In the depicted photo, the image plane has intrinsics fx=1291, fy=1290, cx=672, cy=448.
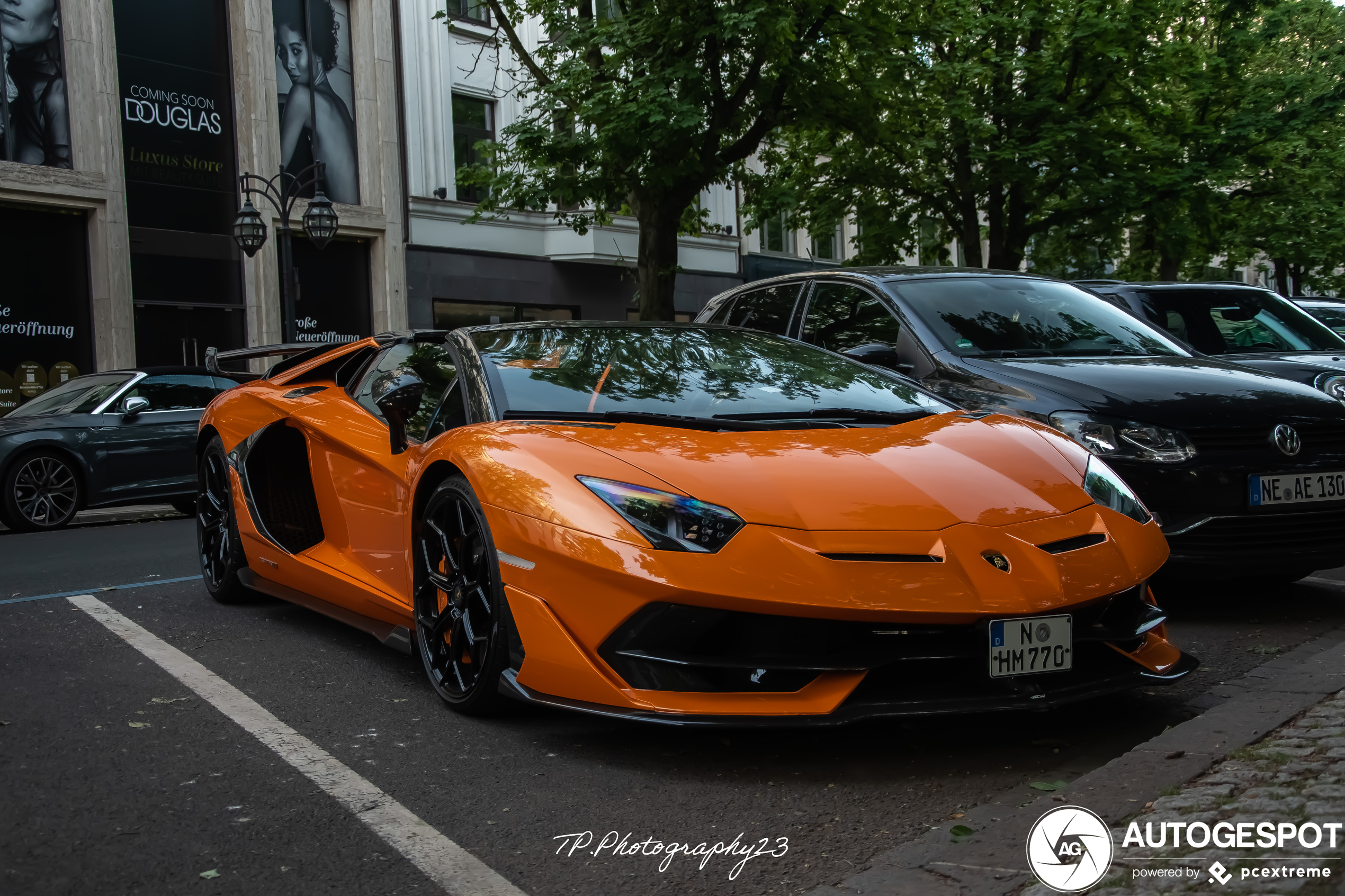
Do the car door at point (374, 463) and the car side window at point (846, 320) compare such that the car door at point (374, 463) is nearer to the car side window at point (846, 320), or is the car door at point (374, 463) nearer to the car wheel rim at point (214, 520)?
the car wheel rim at point (214, 520)

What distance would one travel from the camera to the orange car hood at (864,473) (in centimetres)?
346

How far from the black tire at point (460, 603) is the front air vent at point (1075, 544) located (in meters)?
1.54

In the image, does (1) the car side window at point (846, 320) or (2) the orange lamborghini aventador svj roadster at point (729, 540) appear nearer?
(2) the orange lamborghini aventador svj roadster at point (729, 540)

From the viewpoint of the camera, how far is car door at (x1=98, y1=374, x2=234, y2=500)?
1220 cm

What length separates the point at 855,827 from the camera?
304cm

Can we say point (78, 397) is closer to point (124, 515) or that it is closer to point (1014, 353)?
point (124, 515)

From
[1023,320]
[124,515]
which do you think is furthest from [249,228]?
[1023,320]

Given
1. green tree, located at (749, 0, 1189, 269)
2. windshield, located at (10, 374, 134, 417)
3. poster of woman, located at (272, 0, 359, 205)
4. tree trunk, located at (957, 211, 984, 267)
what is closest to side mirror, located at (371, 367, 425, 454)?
windshield, located at (10, 374, 134, 417)

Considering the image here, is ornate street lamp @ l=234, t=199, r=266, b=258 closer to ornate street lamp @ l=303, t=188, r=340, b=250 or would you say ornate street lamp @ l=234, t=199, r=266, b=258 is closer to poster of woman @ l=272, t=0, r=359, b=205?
ornate street lamp @ l=303, t=188, r=340, b=250

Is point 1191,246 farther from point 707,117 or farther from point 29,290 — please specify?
point 29,290

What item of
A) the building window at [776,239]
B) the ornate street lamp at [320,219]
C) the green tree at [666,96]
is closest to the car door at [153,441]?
the ornate street lamp at [320,219]

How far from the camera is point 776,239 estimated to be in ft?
113

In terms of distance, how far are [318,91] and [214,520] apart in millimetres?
18860

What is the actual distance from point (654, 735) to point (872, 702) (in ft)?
2.63
